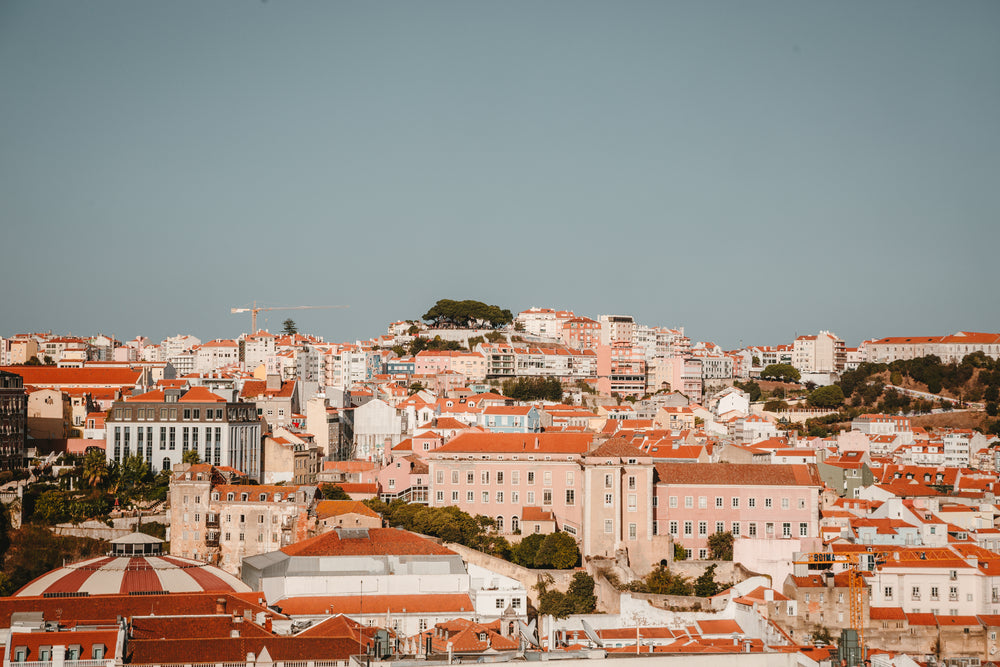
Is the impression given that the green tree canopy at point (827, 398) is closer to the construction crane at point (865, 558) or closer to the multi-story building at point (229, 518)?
the construction crane at point (865, 558)

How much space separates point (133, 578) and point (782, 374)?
78.3 metres

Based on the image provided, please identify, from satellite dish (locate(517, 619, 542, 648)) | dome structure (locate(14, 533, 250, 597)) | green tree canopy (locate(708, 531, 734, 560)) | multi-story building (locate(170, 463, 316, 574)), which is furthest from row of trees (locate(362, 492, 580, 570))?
dome structure (locate(14, 533, 250, 597))

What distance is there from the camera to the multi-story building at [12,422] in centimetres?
4722

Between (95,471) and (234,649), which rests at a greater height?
(95,471)

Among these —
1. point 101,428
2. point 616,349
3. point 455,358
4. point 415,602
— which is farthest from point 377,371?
point 415,602

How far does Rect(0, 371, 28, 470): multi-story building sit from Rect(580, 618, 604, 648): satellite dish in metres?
24.2

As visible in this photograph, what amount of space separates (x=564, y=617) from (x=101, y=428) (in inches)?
1025

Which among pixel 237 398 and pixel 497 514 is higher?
pixel 237 398

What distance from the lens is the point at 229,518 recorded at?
40344 millimetres

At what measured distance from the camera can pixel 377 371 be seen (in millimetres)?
90188

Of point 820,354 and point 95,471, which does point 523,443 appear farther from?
point 820,354

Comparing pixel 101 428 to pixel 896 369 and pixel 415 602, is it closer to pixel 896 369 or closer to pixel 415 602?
pixel 415 602

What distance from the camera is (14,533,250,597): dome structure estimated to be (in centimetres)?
3341

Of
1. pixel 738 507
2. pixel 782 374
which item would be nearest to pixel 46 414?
pixel 738 507
